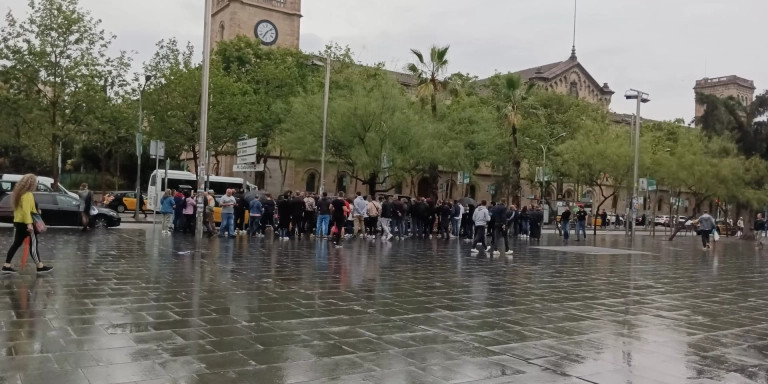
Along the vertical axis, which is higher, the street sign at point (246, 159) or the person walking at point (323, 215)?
the street sign at point (246, 159)

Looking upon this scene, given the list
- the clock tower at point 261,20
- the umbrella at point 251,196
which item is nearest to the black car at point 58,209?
the umbrella at point 251,196

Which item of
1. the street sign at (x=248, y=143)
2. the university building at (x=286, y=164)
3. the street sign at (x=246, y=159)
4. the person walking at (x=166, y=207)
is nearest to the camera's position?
the street sign at (x=248, y=143)

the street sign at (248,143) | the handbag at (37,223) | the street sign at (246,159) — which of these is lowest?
the handbag at (37,223)

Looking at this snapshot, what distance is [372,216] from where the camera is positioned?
24219 mm

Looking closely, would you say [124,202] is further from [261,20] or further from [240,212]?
[261,20]

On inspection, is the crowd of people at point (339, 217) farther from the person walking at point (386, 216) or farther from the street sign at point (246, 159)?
the street sign at point (246, 159)

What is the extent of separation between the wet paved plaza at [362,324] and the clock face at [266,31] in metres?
43.5

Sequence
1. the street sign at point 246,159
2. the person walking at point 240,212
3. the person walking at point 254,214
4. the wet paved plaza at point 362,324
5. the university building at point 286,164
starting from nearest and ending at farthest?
the wet paved plaza at point 362,324
the street sign at point 246,159
the person walking at point 254,214
the person walking at point 240,212
the university building at point 286,164

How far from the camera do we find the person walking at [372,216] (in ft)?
78.6

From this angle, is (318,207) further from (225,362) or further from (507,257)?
A: (225,362)

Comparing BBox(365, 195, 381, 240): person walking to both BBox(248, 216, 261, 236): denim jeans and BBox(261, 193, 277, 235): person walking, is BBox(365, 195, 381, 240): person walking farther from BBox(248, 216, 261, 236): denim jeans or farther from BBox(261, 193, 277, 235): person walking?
BBox(248, 216, 261, 236): denim jeans

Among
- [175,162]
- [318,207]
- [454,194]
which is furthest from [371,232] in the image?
[454,194]

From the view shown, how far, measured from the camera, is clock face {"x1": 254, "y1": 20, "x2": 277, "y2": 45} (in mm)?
55219

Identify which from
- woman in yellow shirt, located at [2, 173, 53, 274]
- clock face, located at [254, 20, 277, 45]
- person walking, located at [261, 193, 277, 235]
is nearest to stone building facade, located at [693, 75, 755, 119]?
clock face, located at [254, 20, 277, 45]
